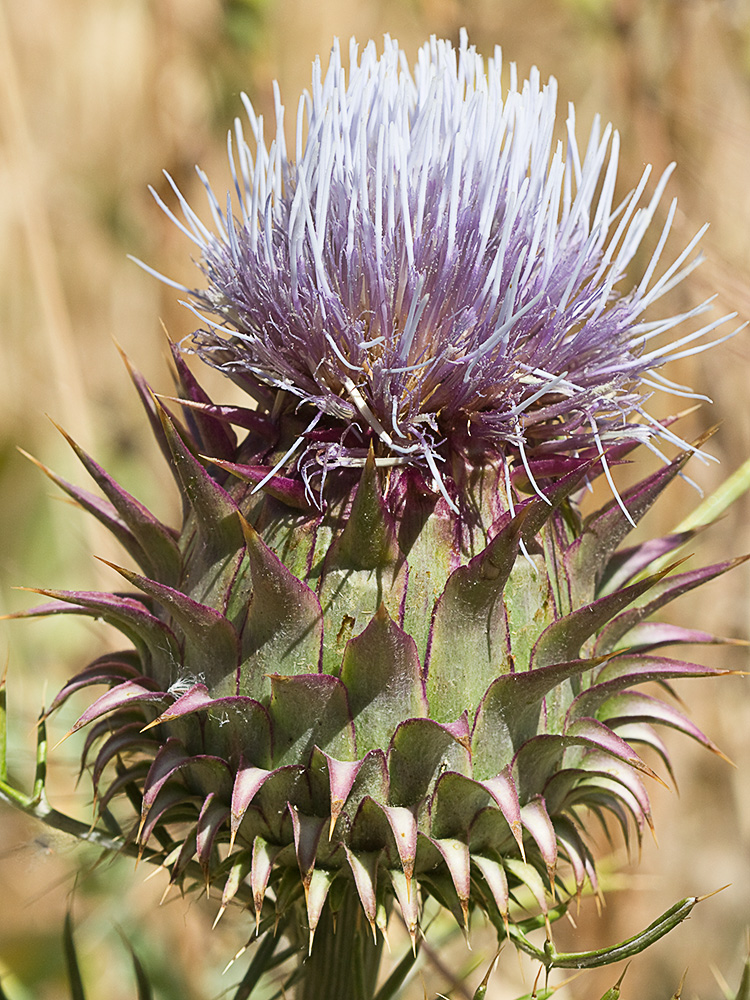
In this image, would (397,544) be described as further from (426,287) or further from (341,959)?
(341,959)

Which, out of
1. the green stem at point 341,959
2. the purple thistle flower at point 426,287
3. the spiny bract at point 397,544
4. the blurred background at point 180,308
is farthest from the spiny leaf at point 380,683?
the blurred background at point 180,308

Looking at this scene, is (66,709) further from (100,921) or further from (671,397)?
(671,397)

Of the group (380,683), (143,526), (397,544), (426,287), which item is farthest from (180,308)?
(380,683)

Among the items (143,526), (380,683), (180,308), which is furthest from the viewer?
(180,308)

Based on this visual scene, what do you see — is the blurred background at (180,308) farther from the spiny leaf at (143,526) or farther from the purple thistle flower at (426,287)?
the spiny leaf at (143,526)

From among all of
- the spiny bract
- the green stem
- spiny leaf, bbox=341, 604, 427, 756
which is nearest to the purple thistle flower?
the spiny bract

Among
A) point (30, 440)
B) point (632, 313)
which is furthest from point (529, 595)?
point (30, 440)

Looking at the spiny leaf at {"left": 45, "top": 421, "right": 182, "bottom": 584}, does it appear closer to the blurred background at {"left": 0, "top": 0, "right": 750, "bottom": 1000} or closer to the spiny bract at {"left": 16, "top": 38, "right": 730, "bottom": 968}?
the spiny bract at {"left": 16, "top": 38, "right": 730, "bottom": 968}

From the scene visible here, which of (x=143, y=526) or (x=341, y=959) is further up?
(x=143, y=526)
